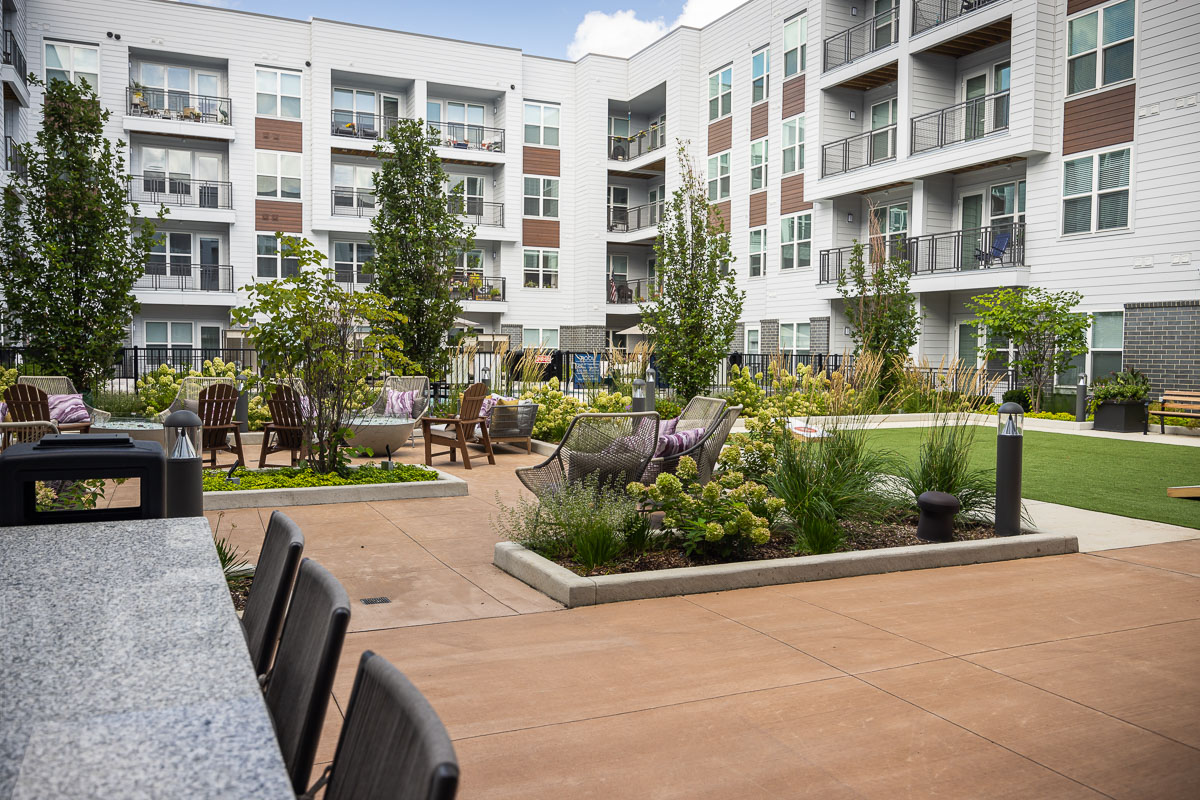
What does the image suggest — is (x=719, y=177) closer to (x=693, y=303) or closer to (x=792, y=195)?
(x=792, y=195)

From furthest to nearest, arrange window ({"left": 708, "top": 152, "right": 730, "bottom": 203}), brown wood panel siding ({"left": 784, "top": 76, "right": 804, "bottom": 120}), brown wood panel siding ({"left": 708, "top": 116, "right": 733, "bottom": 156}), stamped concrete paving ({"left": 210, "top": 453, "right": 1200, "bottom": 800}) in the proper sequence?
window ({"left": 708, "top": 152, "right": 730, "bottom": 203})
brown wood panel siding ({"left": 708, "top": 116, "right": 733, "bottom": 156})
brown wood panel siding ({"left": 784, "top": 76, "right": 804, "bottom": 120})
stamped concrete paving ({"left": 210, "top": 453, "right": 1200, "bottom": 800})

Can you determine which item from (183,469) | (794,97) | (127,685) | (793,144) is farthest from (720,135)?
(127,685)

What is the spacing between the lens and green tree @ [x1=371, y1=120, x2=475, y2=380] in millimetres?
16156

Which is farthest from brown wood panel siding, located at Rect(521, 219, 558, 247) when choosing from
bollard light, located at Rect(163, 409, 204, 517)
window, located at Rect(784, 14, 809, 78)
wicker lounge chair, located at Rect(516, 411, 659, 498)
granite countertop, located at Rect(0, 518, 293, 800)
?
granite countertop, located at Rect(0, 518, 293, 800)

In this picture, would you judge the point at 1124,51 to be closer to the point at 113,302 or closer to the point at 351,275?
the point at 113,302

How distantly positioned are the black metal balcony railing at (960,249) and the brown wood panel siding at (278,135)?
20116mm

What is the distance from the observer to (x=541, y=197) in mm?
37375

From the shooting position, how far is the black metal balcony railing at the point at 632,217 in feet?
124

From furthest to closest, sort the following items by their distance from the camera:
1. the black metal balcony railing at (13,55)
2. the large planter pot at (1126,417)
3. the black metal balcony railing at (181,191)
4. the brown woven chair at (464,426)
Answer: the black metal balcony railing at (181,191), the black metal balcony railing at (13,55), the large planter pot at (1126,417), the brown woven chair at (464,426)

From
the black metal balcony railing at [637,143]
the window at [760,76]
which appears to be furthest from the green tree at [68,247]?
the black metal balcony railing at [637,143]

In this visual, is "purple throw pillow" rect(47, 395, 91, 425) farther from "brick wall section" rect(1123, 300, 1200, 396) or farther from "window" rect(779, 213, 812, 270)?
"window" rect(779, 213, 812, 270)

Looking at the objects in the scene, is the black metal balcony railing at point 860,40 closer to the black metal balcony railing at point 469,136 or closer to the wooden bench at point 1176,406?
the wooden bench at point 1176,406

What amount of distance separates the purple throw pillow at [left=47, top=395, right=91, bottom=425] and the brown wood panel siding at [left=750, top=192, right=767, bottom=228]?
23583 millimetres

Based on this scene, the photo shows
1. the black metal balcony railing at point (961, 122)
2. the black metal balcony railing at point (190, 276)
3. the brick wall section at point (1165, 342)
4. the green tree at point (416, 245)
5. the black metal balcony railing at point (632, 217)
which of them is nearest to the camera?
the green tree at point (416, 245)
